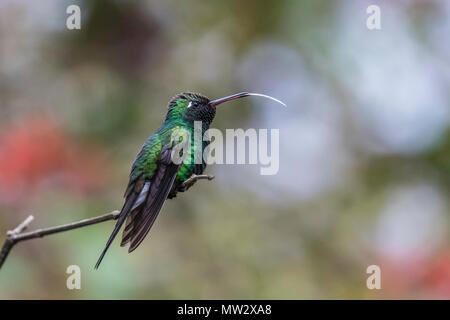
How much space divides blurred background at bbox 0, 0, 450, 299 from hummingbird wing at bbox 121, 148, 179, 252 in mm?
2187

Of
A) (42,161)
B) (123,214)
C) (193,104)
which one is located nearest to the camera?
(123,214)

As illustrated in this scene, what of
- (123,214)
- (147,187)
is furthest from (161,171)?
(123,214)

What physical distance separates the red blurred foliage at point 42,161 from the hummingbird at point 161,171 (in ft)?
7.31

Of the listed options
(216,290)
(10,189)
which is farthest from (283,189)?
(10,189)

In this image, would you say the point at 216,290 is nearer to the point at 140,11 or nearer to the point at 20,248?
the point at 20,248

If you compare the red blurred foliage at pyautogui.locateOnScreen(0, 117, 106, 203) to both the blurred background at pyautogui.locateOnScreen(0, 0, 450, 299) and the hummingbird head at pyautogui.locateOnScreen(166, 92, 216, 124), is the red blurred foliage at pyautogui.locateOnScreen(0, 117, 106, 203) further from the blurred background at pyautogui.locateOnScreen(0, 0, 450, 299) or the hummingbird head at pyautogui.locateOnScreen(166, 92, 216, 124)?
the hummingbird head at pyautogui.locateOnScreen(166, 92, 216, 124)

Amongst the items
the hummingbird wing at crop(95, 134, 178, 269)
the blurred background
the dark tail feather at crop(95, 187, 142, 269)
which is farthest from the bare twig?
the blurred background

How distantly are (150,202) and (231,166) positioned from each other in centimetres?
406

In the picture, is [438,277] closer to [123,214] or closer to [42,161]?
[42,161]

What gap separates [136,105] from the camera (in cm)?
526

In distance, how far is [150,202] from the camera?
1.72 m

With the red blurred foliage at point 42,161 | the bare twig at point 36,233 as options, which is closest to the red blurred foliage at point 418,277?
the red blurred foliage at point 42,161

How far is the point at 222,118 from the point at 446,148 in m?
2.03

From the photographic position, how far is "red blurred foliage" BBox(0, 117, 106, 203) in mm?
4391
